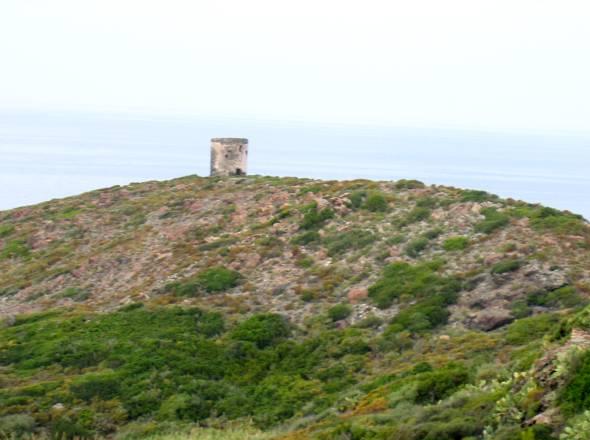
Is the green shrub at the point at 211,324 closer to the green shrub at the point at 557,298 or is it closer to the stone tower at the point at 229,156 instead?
the green shrub at the point at 557,298

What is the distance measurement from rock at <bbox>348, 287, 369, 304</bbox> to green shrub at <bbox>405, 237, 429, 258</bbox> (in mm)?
3215

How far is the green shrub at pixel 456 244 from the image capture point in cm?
3766

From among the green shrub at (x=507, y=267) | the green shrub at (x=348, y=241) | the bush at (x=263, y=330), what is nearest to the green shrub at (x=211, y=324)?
the bush at (x=263, y=330)

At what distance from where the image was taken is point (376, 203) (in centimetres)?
4497

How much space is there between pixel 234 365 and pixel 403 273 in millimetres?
7601

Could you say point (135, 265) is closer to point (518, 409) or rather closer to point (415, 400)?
point (415, 400)

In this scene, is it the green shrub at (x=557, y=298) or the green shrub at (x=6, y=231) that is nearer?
the green shrub at (x=557, y=298)

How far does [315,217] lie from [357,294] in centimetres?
923

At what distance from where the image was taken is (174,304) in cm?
3791

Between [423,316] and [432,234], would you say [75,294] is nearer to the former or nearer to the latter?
[432,234]

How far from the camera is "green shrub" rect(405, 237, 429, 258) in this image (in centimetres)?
3844

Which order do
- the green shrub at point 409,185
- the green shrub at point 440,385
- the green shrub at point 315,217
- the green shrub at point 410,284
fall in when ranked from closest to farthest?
the green shrub at point 440,385 < the green shrub at point 410,284 < the green shrub at point 315,217 < the green shrub at point 409,185

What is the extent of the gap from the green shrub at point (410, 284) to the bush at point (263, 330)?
3.36 m

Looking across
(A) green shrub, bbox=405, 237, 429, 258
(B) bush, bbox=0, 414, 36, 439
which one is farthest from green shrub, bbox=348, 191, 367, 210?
(B) bush, bbox=0, 414, 36, 439
